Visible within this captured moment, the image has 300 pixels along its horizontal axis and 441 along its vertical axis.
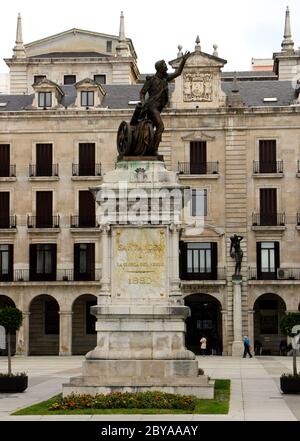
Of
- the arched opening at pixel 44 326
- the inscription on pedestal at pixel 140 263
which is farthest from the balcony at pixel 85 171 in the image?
the inscription on pedestal at pixel 140 263

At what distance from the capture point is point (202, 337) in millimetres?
68250

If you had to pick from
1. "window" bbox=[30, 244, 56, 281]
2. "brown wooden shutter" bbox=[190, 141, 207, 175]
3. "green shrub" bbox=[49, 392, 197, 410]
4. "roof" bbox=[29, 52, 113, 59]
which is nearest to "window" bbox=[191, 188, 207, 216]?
"brown wooden shutter" bbox=[190, 141, 207, 175]

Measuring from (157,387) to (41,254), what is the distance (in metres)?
42.1

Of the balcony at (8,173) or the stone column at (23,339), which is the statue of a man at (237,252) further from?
the balcony at (8,173)

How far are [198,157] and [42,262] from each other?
12.9 meters

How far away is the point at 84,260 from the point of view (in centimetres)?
6969

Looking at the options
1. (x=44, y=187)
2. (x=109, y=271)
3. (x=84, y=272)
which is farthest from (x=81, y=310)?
(x=109, y=271)

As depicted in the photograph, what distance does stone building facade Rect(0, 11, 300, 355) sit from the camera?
68.7 meters

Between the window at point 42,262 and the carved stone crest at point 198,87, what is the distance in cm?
1394

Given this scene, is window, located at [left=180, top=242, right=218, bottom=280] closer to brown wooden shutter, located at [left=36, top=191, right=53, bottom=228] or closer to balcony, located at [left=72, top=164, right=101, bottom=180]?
balcony, located at [left=72, top=164, right=101, bottom=180]

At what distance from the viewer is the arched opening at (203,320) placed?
70088 millimetres

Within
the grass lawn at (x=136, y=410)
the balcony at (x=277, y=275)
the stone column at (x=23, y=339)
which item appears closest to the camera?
the grass lawn at (x=136, y=410)
